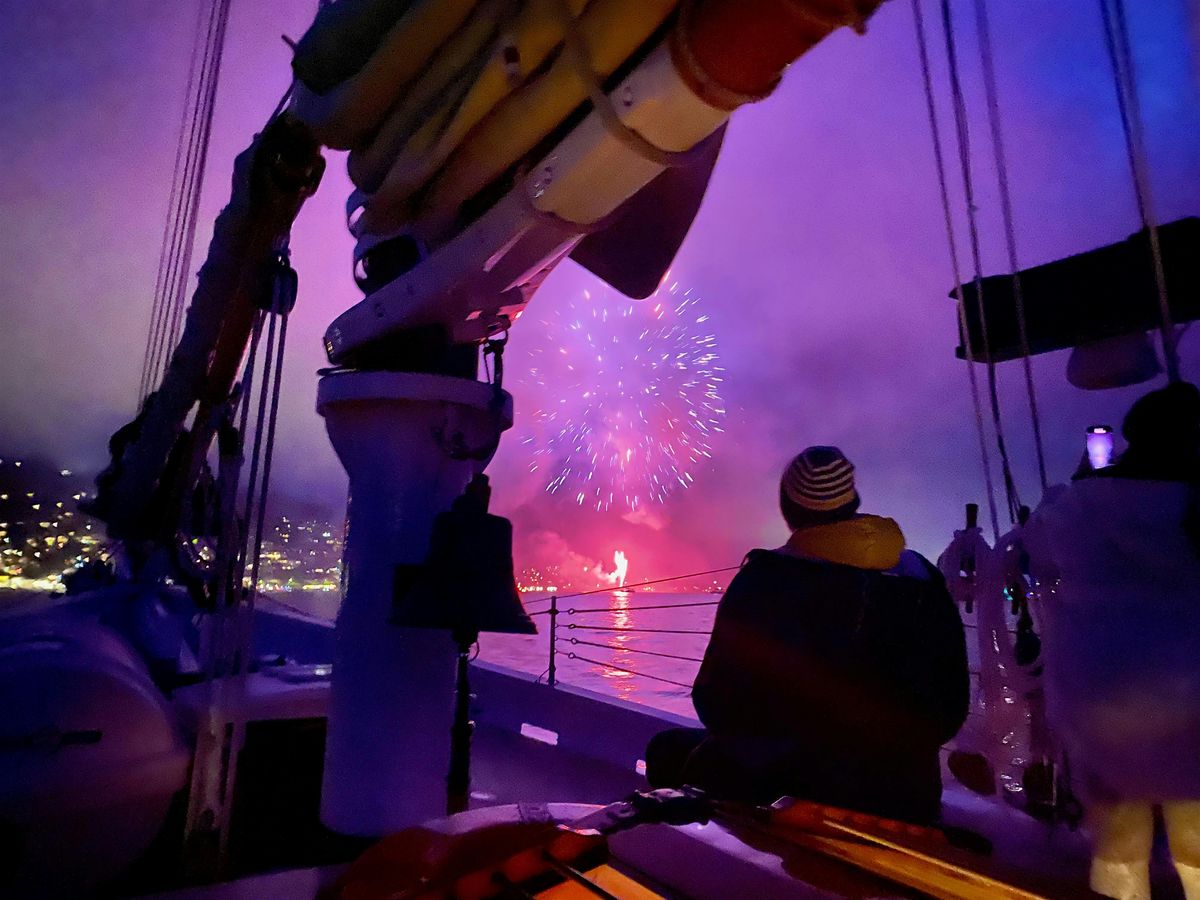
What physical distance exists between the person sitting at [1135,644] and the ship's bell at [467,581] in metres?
1.82

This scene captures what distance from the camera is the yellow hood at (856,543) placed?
1.90 meters

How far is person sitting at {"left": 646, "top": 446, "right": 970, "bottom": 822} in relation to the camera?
1.83m

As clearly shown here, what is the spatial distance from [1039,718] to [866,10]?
2.57m

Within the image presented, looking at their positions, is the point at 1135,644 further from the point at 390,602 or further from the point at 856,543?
the point at 390,602

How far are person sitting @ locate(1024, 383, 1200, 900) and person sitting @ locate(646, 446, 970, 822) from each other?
465 mm

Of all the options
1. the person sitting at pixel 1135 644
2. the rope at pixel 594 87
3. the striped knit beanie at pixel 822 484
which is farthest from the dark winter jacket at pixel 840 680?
the rope at pixel 594 87

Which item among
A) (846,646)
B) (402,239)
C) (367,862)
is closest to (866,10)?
(846,646)

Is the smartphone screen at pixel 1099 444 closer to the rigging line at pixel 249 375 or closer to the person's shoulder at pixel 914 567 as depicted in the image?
the person's shoulder at pixel 914 567

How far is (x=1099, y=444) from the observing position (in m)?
3.09

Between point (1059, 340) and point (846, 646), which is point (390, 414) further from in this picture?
point (1059, 340)

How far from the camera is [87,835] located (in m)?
2.50

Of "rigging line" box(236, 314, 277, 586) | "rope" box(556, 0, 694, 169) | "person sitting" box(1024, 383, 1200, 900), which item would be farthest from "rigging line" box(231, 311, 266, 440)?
"person sitting" box(1024, 383, 1200, 900)

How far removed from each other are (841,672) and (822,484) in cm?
52

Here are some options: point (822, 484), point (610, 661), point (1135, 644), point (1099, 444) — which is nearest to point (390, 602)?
point (822, 484)
